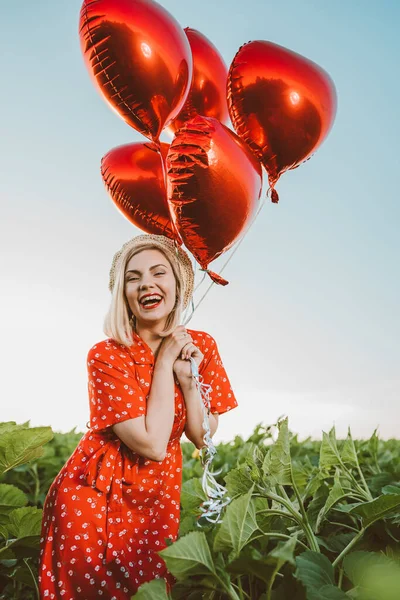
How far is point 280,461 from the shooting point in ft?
3.79

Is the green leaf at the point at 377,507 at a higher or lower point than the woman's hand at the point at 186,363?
lower

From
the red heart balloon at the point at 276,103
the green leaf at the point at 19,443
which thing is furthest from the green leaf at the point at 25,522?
the red heart balloon at the point at 276,103

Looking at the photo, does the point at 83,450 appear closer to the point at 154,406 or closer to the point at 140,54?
the point at 154,406

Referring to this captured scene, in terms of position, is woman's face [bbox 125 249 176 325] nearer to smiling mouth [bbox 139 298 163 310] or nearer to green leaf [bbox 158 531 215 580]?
smiling mouth [bbox 139 298 163 310]

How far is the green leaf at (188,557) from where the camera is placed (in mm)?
903

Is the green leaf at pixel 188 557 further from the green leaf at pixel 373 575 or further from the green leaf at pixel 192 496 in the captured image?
the green leaf at pixel 192 496

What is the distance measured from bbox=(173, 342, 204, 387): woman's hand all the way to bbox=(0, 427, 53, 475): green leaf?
434 mm

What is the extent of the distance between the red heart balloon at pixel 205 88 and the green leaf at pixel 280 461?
1.43m

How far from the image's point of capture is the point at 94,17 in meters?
1.83

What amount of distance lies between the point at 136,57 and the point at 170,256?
2.14ft

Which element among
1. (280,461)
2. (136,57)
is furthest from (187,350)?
(136,57)

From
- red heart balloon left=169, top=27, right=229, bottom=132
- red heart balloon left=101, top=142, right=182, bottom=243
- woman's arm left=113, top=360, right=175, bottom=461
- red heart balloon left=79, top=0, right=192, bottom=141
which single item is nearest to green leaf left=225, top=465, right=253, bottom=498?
woman's arm left=113, top=360, right=175, bottom=461

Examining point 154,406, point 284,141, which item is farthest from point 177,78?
point 154,406

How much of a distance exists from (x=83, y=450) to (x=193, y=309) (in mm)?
600
